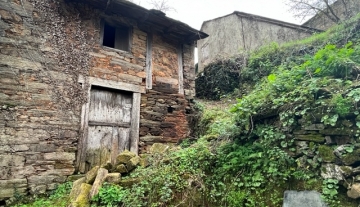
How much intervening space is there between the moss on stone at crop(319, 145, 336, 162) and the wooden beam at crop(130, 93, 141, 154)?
4073 mm

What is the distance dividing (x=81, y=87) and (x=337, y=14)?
11481 millimetres

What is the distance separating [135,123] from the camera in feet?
19.3

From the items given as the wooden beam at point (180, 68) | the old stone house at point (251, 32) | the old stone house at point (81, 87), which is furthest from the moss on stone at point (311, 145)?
the old stone house at point (251, 32)

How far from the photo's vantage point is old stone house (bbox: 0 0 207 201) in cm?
460

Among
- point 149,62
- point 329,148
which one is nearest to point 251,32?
point 149,62

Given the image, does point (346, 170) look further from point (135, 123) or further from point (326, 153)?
point (135, 123)

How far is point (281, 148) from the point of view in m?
3.12

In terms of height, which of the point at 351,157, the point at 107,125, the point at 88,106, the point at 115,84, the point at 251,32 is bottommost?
the point at 351,157

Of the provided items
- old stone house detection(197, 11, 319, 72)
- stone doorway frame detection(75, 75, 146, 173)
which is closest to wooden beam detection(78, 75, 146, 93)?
stone doorway frame detection(75, 75, 146, 173)

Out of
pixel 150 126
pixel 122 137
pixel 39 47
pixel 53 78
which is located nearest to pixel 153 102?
pixel 150 126

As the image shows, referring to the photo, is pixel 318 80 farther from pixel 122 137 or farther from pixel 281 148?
pixel 122 137

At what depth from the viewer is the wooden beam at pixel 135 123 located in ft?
18.9

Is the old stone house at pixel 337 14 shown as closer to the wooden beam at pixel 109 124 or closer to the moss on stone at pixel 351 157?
the moss on stone at pixel 351 157

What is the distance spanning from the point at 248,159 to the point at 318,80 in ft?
4.63
